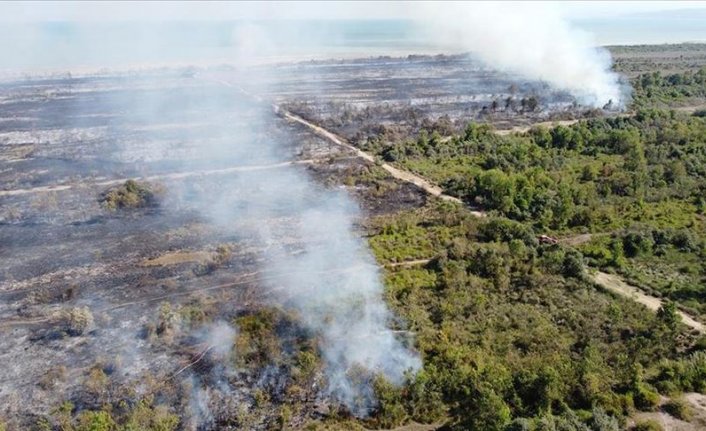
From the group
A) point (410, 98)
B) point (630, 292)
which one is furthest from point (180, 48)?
point (630, 292)

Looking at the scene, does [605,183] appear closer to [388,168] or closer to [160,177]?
[388,168]

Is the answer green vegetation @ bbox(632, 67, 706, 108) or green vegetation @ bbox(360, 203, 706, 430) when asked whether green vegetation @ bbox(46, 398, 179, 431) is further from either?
green vegetation @ bbox(632, 67, 706, 108)

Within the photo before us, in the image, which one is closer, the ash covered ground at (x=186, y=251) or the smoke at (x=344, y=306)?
the smoke at (x=344, y=306)

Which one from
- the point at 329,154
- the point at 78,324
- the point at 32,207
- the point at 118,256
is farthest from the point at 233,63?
the point at 78,324

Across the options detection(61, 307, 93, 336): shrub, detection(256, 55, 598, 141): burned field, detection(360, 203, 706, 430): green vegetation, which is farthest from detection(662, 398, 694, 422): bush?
detection(256, 55, 598, 141): burned field

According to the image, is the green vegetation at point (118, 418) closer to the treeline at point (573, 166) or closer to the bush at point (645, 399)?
the bush at point (645, 399)

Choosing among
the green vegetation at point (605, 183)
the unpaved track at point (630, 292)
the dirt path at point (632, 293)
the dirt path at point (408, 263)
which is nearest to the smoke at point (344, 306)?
the dirt path at point (408, 263)
